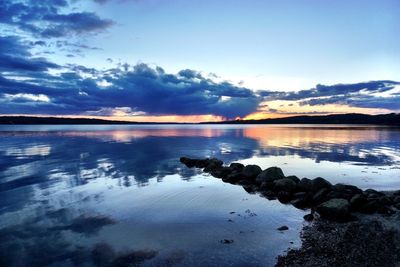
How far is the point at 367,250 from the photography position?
37.1 ft

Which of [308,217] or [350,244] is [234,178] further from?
[350,244]

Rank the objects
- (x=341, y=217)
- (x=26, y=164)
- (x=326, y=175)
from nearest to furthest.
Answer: (x=341, y=217) → (x=326, y=175) → (x=26, y=164)

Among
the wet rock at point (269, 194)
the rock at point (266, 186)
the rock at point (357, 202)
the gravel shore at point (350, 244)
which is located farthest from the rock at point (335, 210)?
the rock at point (266, 186)

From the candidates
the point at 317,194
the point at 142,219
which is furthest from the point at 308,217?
the point at 142,219

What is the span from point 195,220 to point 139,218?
9.29 ft

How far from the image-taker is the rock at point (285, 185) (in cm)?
2044

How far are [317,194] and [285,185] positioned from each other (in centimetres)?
254

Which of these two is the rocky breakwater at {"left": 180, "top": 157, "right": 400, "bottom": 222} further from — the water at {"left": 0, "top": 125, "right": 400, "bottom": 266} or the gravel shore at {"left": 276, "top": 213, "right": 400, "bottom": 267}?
the water at {"left": 0, "top": 125, "right": 400, "bottom": 266}

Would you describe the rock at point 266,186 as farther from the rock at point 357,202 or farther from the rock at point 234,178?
the rock at point 357,202

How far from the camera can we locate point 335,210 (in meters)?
15.1

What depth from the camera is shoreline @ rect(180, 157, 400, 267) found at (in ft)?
35.4

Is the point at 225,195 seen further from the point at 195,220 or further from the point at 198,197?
the point at 195,220

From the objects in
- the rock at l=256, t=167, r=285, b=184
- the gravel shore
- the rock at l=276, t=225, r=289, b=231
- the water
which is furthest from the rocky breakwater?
the rock at l=276, t=225, r=289, b=231

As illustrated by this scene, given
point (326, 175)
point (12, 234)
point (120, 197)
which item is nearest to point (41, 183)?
point (120, 197)
